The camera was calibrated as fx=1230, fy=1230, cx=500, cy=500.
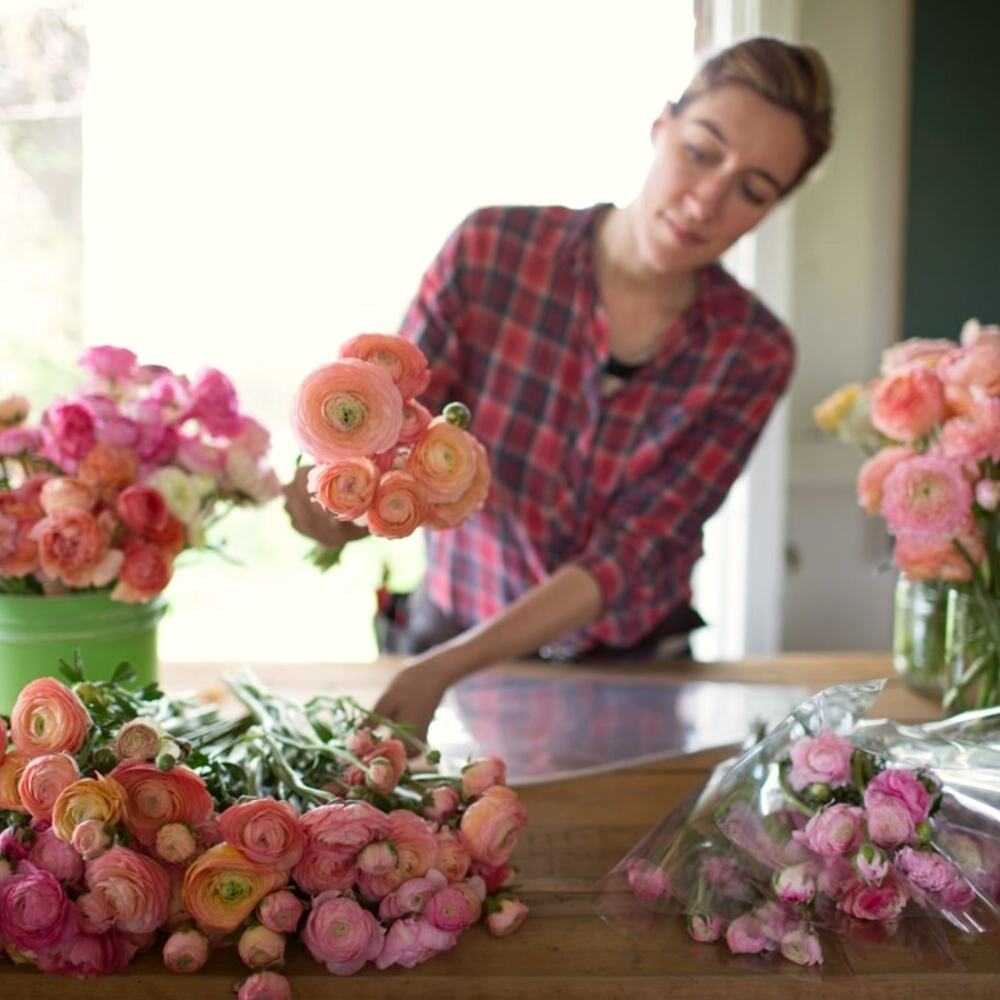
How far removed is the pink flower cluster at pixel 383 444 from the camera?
78cm

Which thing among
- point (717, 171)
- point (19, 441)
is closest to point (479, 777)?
point (19, 441)

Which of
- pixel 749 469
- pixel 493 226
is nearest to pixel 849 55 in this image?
pixel 749 469

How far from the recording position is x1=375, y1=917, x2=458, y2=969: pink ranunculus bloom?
0.85 metres

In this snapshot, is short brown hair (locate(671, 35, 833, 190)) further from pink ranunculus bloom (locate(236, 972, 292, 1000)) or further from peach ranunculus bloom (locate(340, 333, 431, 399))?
pink ranunculus bloom (locate(236, 972, 292, 1000))

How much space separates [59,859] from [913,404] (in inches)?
33.4

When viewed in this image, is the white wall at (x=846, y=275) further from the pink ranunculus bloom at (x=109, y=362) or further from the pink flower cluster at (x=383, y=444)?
the pink flower cluster at (x=383, y=444)

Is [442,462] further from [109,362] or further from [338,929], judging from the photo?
[109,362]

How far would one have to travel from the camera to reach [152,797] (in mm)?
806

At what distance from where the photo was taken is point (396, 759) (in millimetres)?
928

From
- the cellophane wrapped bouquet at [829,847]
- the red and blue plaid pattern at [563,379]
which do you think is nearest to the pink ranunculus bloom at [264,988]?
the cellophane wrapped bouquet at [829,847]

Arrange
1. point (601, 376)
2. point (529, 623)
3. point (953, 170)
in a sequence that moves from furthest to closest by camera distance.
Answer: point (953, 170)
point (601, 376)
point (529, 623)

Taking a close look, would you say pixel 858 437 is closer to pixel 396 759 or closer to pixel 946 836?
pixel 946 836

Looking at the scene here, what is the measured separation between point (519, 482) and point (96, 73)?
1343 mm

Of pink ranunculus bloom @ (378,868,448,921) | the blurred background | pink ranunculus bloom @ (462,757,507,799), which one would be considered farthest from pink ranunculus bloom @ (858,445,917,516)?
the blurred background
